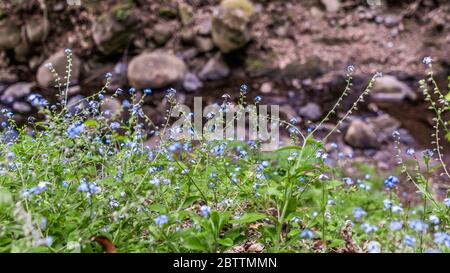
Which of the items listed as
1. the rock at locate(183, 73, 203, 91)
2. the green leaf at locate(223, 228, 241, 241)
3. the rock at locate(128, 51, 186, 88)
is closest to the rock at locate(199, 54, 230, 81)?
the rock at locate(183, 73, 203, 91)

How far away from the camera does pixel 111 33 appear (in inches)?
373

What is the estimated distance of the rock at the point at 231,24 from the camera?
29.7 ft

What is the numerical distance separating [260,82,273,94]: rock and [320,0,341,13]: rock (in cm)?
271

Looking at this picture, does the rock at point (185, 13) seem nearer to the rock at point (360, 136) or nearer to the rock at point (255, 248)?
the rock at point (360, 136)

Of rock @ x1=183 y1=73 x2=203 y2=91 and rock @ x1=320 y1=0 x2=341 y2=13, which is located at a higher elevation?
rock @ x1=320 y1=0 x2=341 y2=13

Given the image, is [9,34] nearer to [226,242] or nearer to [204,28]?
[204,28]

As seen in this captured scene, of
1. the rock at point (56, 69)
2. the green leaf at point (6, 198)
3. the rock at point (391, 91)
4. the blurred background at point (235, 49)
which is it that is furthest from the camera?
the rock at point (56, 69)

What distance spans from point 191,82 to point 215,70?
0.54 m

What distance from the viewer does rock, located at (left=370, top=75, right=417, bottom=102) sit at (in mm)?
8489

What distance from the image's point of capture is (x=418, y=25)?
33.5ft

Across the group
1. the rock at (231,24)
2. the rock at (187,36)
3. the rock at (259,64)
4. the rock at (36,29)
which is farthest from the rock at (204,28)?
the rock at (36,29)

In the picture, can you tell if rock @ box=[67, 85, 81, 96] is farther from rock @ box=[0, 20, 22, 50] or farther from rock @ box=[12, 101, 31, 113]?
rock @ box=[0, 20, 22, 50]

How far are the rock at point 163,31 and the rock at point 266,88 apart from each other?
2.33 meters
